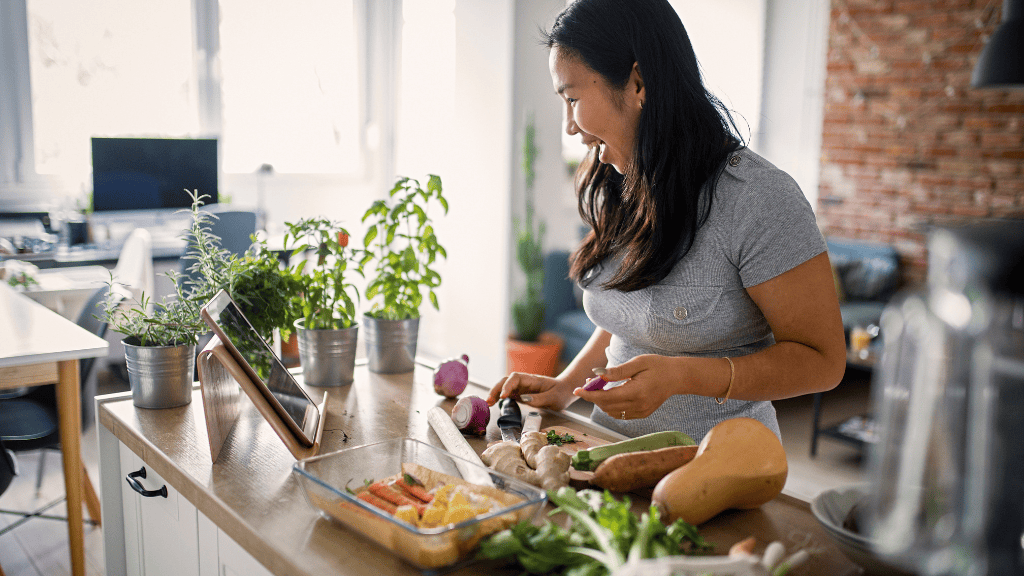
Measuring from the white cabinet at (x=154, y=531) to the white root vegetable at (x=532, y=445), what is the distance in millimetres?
356

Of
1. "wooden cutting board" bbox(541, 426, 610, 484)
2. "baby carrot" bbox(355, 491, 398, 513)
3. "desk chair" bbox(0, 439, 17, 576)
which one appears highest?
"baby carrot" bbox(355, 491, 398, 513)

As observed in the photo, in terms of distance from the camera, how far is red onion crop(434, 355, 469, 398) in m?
→ 1.41

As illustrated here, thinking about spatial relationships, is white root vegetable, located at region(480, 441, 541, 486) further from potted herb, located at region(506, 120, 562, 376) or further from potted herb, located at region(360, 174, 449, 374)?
potted herb, located at region(506, 120, 562, 376)

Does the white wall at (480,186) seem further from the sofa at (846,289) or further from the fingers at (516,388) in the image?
the fingers at (516,388)

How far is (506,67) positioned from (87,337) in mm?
2481

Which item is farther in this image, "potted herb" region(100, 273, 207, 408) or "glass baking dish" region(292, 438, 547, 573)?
"potted herb" region(100, 273, 207, 408)

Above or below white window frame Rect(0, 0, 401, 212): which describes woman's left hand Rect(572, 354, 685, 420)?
below

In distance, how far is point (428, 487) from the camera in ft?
2.98

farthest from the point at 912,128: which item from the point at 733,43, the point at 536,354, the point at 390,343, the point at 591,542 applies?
the point at 591,542

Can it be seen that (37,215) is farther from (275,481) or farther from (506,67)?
(275,481)

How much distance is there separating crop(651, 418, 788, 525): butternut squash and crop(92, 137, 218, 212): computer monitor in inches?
139

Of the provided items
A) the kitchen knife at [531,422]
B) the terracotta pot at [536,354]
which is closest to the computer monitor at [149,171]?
the terracotta pot at [536,354]

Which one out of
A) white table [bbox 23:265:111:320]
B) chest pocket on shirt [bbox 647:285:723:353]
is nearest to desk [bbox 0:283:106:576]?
white table [bbox 23:265:111:320]

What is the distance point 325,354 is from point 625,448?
69cm
